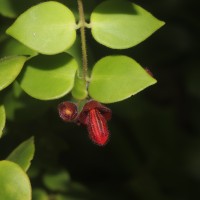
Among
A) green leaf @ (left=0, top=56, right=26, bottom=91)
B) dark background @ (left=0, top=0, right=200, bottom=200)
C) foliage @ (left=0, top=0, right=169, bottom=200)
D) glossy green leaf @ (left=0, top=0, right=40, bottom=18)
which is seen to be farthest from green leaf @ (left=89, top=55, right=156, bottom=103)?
dark background @ (left=0, top=0, right=200, bottom=200)

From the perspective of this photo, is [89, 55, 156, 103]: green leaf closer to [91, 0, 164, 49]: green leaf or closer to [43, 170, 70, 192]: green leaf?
[91, 0, 164, 49]: green leaf

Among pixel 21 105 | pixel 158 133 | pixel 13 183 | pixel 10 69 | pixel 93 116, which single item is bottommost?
pixel 158 133

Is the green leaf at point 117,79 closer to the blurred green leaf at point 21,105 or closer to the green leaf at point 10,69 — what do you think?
the green leaf at point 10,69

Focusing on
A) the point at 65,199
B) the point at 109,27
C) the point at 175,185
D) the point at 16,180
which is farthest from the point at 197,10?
the point at 16,180

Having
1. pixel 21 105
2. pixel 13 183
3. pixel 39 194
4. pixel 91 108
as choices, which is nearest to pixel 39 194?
pixel 39 194

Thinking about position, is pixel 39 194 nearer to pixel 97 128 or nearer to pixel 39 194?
pixel 39 194

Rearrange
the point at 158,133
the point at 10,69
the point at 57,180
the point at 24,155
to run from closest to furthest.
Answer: the point at 10,69, the point at 24,155, the point at 57,180, the point at 158,133
